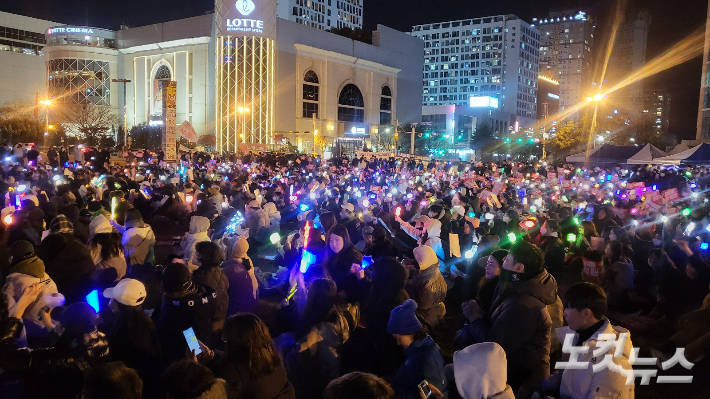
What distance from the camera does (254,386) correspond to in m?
3.01

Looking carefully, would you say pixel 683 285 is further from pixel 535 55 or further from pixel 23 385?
pixel 535 55

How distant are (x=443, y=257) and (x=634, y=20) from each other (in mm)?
198941

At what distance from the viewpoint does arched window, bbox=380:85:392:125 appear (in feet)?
233

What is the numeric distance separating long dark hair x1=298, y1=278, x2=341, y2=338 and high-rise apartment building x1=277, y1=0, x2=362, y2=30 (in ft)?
322

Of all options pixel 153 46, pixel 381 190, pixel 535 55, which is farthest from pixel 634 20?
pixel 381 190

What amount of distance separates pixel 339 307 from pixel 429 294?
1114 millimetres

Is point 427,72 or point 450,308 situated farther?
point 427,72

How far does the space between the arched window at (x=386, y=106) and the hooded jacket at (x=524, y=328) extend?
6832 centimetres

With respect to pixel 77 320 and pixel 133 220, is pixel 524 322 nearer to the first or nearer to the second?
pixel 77 320

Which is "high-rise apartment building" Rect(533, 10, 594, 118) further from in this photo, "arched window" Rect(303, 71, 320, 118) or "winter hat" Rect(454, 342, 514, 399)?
"winter hat" Rect(454, 342, 514, 399)

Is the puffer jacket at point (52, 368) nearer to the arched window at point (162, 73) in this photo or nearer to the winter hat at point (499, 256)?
the winter hat at point (499, 256)

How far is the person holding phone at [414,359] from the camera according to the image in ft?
11.2

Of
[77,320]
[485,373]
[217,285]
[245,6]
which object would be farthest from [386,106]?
[485,373]

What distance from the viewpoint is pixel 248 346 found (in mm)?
2994
